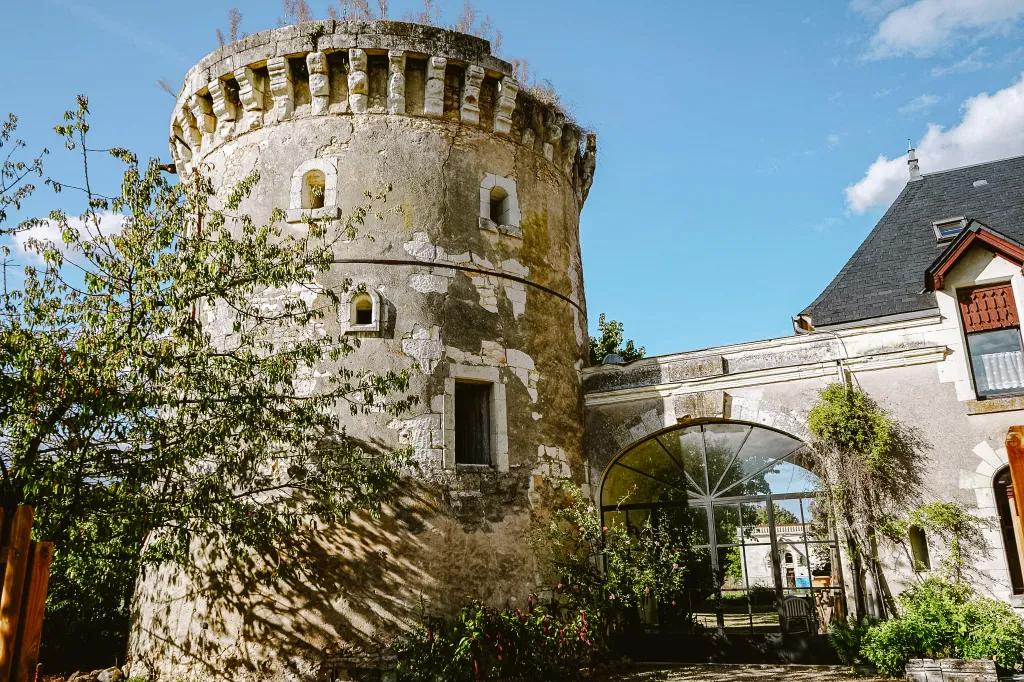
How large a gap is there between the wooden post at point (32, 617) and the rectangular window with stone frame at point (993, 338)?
9.24 meters

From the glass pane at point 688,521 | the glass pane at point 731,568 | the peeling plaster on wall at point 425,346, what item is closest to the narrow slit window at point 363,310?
the peeling plaster on wall at point 425,346

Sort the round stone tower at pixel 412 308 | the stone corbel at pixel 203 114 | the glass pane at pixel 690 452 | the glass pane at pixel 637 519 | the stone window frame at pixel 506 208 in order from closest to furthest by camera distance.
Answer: the round stone tower at pixel 412 308 → the glass pane at pixel 690 452 → the stone window frame at pixel 506 208 → the glass pane at pixel 637 519 → the stone corbel at pixel 203 114

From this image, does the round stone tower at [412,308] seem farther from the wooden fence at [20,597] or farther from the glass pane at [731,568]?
the wooden fence at [20,597]

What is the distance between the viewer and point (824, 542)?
9.47m

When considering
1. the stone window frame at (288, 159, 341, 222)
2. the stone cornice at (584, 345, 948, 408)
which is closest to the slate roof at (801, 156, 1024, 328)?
the stone cornice at (584, 345, 948, 408)

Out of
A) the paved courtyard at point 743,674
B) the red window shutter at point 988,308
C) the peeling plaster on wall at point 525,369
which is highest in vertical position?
the red window shutter at point 988,308

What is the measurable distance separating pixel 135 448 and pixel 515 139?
6758 millimetres

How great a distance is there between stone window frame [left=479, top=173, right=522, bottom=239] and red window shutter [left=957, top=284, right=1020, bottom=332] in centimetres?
563

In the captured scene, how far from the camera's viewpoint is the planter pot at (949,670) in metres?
7.54

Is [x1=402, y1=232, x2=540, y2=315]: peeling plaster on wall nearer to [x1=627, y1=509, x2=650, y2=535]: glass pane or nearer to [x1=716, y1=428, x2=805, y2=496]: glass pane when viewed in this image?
[x1=627, y1=509, x2=650, y2=535]: glass pane

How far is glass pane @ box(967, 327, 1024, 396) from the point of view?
9.05 m

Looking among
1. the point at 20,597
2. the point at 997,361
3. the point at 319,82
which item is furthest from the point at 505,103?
the point at 20,597

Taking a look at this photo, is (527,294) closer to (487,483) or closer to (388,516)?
(487,483)

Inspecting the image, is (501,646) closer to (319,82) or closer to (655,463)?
(655,463)
